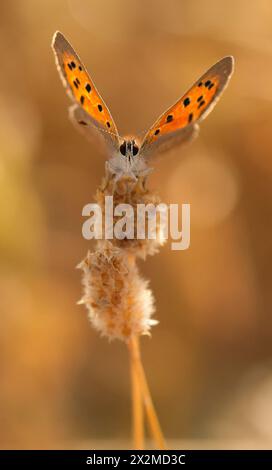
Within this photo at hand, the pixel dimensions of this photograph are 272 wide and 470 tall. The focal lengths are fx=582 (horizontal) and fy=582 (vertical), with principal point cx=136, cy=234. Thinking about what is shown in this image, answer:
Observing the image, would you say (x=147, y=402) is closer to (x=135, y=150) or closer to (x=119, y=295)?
(x=119, y=295)

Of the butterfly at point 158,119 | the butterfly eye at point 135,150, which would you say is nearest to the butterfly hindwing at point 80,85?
the butterfly at point 158,119

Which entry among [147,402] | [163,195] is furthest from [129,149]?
[163,195]

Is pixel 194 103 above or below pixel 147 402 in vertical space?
above

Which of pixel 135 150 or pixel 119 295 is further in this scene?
pixel 135 150

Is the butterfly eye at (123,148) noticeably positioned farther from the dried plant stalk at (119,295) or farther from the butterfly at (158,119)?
the dried plant stalk at (119,295)

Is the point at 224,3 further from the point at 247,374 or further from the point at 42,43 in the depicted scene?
the point at 247,374

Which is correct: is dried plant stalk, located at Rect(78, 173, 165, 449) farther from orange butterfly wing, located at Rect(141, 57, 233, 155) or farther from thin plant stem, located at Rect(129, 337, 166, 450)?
orange butterfly wing, located at Rect(141, 57, 233, 155)

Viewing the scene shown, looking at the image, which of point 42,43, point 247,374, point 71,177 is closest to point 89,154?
point 71,177

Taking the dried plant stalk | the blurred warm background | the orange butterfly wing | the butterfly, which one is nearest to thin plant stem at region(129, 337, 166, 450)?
the dried plant stalk
